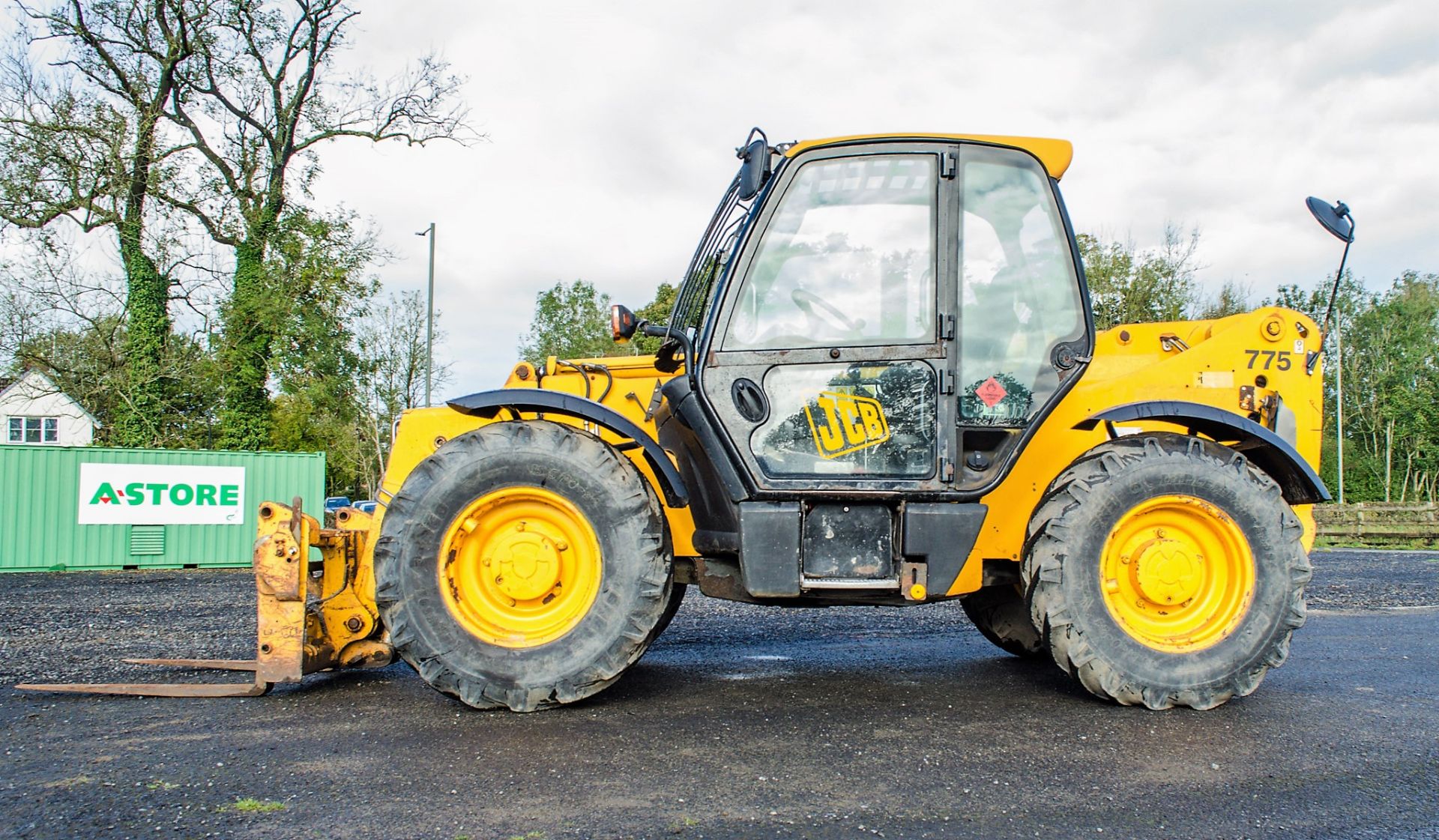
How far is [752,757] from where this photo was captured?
3393 millimetres

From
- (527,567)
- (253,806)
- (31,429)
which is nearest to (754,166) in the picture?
(527,567)

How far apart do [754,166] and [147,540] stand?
56.2 feet

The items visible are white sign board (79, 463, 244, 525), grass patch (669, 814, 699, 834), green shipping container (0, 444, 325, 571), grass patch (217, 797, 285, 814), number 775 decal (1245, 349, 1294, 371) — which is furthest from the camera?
white sign board (79, 463, 244, 525)

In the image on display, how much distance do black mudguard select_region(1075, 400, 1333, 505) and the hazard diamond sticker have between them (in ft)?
1.34

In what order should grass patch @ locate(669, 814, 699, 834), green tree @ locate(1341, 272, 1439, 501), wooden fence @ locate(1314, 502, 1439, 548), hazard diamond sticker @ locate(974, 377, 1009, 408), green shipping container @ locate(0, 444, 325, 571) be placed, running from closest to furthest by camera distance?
grass patch @ locate(669, 814, 699, 834), hazard diamond sticker @ locate(974, 377, 1009, 408), green shipping container @ locate(0, 444, 325, 571), wooden fence @ locate(1314, 502, 1439, 548), green tree @ locate(1341, 272, 1439, 501)

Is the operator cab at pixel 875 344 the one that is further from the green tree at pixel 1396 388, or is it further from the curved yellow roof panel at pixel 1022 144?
the green tree at pixel 1396 388

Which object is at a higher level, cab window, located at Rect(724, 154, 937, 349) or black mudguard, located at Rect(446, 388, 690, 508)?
cab window, located at Rect(724, 154, 937, 349)

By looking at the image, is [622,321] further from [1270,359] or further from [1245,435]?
[1270,359]

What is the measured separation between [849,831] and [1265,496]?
2.60 m

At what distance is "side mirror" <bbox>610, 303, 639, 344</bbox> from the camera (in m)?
4.16

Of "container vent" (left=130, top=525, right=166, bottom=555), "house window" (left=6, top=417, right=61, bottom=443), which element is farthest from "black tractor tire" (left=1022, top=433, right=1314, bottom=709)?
"house window" (left=6, top=417, right=61, bottom=443)

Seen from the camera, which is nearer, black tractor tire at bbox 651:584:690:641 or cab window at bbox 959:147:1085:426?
cab window at bbox 959:147:1085:426

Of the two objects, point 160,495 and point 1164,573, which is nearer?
point 1164,573

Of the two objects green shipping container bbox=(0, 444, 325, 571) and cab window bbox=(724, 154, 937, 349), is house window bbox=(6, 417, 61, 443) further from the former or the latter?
cab window bbox=(724, 154, 937, 349)
